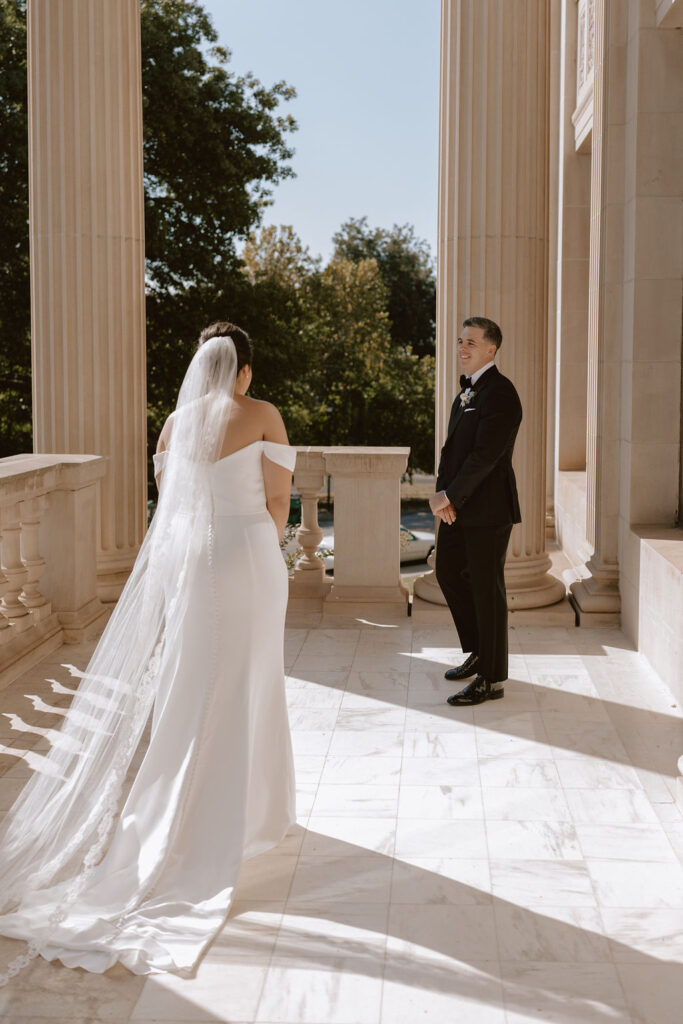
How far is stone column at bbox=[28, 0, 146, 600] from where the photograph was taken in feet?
33.1

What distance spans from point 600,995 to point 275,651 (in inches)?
79.7

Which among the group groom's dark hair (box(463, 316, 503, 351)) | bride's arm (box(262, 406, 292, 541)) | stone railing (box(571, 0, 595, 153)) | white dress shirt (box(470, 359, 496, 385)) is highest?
stone railing (box(571, 0, 595, 153))

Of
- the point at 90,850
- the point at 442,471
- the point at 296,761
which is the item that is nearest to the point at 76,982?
the point at 90,850

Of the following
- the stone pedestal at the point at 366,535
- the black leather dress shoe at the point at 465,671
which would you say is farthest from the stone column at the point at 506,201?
the black leather dress shoe at the point at 465,671

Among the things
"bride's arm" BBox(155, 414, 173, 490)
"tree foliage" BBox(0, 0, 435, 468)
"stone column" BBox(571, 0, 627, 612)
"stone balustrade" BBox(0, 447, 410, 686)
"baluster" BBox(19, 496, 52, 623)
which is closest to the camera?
"bride's arm" BBox(155, 414, 173, 490)

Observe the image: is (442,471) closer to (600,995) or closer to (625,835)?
(625,835)

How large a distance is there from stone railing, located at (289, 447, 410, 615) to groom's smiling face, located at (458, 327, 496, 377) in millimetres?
2693

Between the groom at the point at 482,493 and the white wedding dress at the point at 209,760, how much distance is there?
7.89 ft

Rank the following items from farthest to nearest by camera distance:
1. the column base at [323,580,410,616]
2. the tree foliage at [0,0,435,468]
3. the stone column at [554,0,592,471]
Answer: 1. the tree foliage at [0,0,435,468]
2. the stone column at [554,0,592,471]
3. the column base at [323,580,410,616]

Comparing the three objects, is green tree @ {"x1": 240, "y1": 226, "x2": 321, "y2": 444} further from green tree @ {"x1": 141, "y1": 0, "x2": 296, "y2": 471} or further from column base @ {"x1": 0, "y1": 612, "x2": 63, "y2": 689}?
column base @ {"x1": 0, "y1": 612, "x2": 63, "y2": 689}

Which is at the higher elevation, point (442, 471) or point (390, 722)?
point (442, 471)

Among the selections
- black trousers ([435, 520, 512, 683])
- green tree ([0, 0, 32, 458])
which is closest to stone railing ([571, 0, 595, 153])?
black trousers ([435, 520, 512, 683])

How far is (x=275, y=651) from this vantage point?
532 cm

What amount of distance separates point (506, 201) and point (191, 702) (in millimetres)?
6460
